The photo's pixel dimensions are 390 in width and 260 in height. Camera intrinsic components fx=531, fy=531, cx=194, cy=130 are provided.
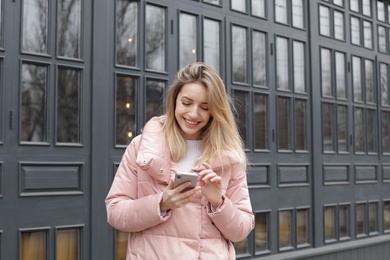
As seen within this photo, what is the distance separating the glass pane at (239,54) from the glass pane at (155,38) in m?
1.45

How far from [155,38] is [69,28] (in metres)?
1.32

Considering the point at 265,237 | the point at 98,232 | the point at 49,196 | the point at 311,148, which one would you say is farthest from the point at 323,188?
the point at 49,196

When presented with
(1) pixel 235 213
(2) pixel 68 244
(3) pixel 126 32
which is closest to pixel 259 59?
(3) pixel 126 32

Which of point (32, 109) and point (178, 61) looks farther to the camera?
point (178, 61)

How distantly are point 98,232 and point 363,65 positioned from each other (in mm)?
7035

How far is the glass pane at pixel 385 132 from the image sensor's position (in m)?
11.6

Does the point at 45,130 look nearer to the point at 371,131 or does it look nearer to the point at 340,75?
the point at 340,75

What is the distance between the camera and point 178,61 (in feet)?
25.0

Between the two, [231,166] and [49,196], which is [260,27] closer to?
[49,196]

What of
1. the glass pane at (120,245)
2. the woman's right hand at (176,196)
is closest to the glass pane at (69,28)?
the glass pane at (120,245)

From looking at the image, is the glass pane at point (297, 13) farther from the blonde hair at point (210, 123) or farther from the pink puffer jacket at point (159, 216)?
the pink puffer jacket at point (159, 216)

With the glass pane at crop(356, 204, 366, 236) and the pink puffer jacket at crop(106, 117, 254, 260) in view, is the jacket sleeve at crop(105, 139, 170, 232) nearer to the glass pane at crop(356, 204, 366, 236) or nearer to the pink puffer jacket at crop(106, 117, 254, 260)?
the pink puffer jacket at crop(106, 117, 254, 260)

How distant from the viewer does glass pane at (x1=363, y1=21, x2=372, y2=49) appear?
441 inches

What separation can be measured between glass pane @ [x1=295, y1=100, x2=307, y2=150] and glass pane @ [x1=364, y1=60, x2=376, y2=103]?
7.38 feet
